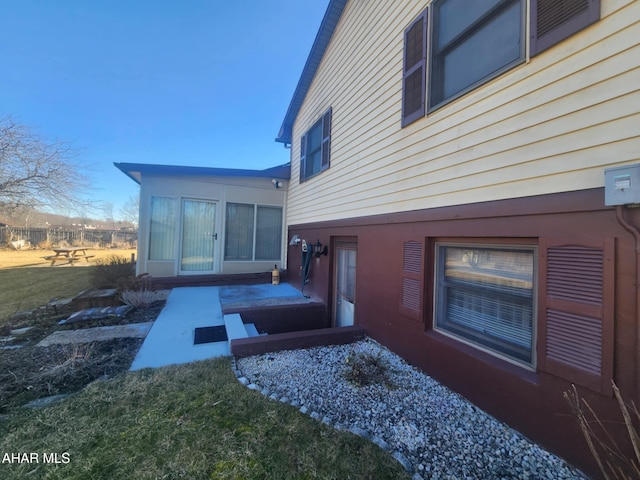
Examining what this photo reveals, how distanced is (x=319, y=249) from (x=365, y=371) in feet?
11.2

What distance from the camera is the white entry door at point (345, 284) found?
16.1ft

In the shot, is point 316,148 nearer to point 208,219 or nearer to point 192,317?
point 208,219

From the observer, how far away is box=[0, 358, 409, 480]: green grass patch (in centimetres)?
168

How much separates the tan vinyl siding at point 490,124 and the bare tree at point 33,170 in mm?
13177

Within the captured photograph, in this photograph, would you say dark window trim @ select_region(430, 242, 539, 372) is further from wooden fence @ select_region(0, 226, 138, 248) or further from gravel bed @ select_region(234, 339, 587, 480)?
wooden fence @ select_region(0, 226, 138, 248)

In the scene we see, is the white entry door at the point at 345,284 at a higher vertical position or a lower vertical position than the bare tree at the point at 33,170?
lower

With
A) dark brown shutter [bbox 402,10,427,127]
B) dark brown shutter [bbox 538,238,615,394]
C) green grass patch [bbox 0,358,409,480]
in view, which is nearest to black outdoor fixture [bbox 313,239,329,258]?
dark brown shutter [bbox 402,10,427,127]

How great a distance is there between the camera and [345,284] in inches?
203

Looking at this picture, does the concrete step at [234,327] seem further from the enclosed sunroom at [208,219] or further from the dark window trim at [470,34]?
the dark window trim at [470,34]

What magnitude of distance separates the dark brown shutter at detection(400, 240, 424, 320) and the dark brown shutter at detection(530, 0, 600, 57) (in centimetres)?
200

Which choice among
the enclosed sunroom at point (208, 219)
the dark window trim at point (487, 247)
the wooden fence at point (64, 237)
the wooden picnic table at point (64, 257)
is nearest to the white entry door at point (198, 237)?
the enclosed sunroom at point (208, 219)

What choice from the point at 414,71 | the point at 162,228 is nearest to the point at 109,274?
the point at 162,228

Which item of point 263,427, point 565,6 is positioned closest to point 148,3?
point 565,6

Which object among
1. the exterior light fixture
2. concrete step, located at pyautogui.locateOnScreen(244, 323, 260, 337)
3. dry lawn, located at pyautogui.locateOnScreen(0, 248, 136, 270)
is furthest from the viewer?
dry lawn, located at pyautogui.locateOnScreen(0, 248, 136, 270)
